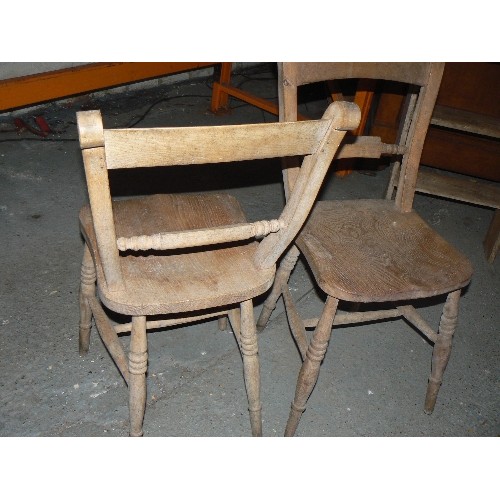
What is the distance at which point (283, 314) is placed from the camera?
1865 mm

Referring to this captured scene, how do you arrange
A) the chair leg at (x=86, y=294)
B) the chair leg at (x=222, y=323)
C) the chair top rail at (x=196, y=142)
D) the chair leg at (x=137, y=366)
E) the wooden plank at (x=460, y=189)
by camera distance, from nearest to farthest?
the chair top rail at (x=196, y=142)
the chair leg at (x=137, y=366)
the chair leg at (x=86, y=294)
the chair leg at (x=222, y=323)
the wooden plank at (x=460, y=189)

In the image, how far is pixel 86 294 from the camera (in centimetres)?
139

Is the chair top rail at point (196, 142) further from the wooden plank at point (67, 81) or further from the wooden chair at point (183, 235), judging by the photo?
the wooden plank at point (67, 81)

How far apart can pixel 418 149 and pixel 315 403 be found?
32.7 inches

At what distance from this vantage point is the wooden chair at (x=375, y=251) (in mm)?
1216

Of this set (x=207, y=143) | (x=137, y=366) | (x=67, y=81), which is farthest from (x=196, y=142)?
(x=67, y=81)

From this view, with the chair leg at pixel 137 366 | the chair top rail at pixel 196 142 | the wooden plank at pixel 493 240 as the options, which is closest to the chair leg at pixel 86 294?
the chair leg at pixel 137 366

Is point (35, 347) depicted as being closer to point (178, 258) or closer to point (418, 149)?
point (178, 258)

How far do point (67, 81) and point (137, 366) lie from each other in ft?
5.65

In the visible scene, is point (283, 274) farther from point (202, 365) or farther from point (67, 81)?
point (67, 81)

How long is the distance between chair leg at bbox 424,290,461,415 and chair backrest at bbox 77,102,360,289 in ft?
2.07

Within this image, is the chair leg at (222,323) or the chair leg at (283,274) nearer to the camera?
the chair leg at (283,274)

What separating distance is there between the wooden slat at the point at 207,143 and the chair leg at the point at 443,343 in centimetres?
76

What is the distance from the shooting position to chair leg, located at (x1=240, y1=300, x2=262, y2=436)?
3.99ft
